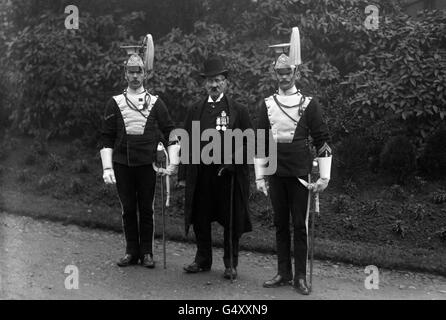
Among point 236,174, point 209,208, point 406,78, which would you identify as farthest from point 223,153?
point 406,78

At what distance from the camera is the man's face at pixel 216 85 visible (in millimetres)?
5875

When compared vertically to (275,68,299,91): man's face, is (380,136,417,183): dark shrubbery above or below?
below

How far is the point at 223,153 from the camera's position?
588 centimetres

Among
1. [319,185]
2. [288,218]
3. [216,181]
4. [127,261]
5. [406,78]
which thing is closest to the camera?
[319,185]

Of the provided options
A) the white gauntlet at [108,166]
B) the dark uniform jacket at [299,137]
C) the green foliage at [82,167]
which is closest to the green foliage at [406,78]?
the dark uniform jacket at [299,137]

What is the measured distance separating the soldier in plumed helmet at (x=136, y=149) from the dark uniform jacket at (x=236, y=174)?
10.3 inches

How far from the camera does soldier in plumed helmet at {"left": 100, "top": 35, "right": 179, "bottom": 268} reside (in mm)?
6098

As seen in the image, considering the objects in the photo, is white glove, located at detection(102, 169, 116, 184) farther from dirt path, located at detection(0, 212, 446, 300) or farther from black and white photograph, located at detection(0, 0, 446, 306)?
dirt path, located at detection(0, 212, 446, 300)

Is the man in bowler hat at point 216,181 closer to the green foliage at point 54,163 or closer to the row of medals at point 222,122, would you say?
the row of medals at point 222,122

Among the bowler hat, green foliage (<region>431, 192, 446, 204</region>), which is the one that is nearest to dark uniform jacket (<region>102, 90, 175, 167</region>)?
the bowler hat

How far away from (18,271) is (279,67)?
3.13 metres

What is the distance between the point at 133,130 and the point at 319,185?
6.25 ft

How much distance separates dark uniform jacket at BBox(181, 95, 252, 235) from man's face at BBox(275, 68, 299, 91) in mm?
505

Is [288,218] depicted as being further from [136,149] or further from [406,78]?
[406,78]
